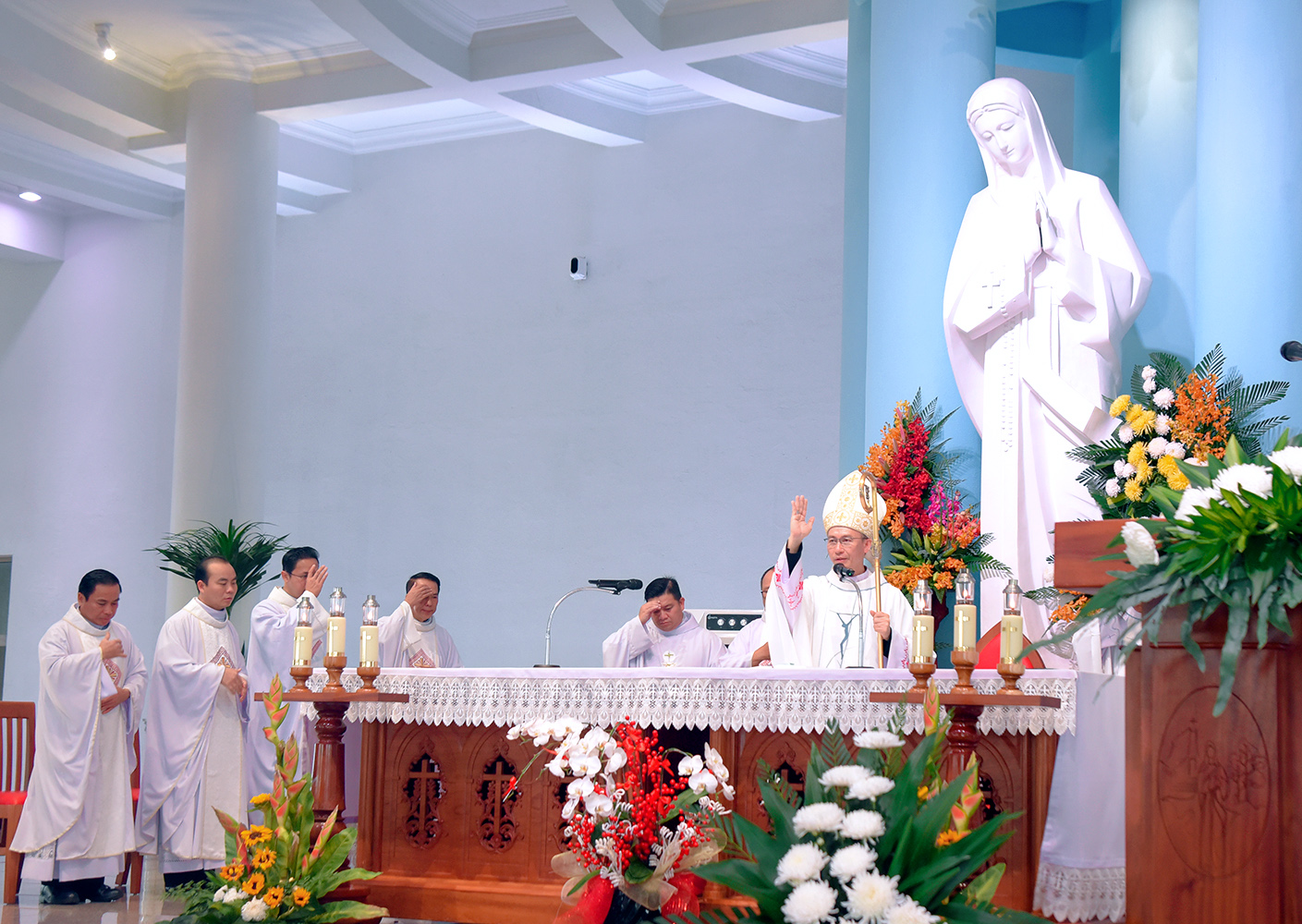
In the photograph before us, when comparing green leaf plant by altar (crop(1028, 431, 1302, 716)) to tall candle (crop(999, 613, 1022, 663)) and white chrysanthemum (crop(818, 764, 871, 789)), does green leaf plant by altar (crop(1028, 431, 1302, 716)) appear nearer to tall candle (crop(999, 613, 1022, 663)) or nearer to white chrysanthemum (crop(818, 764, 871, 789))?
white chrysanthemum (crop(818, 764, 871, 789))

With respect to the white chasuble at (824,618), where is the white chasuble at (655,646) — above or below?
below

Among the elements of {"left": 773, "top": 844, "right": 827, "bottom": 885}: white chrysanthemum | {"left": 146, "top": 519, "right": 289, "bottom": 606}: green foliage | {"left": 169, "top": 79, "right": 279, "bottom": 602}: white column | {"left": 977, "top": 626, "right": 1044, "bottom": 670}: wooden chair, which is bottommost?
{"left": 773, "top": 844, "right": 827, "bottom": 885}: white chrysanthemum

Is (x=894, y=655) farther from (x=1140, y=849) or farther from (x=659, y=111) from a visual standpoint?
(x=659, y=111)

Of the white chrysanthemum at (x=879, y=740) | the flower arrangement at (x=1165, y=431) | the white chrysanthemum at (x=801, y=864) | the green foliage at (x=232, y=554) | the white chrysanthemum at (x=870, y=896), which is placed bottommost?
the white chrysanthemum at (x=870, y=896)

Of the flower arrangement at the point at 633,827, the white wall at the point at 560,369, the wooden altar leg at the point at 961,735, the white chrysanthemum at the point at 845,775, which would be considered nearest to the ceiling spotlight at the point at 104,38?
the white wall at the point at 560,369

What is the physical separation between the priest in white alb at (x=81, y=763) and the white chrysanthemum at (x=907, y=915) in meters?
5.65

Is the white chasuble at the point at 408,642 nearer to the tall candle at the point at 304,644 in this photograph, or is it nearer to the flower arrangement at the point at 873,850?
the tall candle at the point at 304,644

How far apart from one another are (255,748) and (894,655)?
12.9ft

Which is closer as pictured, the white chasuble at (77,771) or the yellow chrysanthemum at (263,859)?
the yellow chrysanthemum at (263,859)

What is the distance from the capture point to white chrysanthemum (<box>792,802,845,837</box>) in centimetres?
257

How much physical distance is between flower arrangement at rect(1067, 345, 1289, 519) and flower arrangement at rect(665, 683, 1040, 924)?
2649mm

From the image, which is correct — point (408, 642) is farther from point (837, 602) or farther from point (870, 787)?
point (870, 787)

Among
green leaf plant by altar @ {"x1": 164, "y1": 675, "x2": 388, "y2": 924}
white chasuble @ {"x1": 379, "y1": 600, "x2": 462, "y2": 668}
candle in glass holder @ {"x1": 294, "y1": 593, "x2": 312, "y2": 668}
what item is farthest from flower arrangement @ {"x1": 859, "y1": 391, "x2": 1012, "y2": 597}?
white chasuble @ {"x1": 379, "y1": 600, "x2": 462, "y2": 668}

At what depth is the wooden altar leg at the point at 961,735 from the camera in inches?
172
